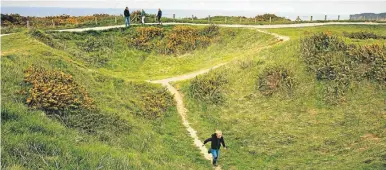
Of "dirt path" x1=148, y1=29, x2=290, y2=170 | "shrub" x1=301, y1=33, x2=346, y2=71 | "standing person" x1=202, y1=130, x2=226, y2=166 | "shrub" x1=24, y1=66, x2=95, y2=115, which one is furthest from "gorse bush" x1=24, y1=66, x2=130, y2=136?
"shrub" x1=301, y1=33, x2=346, y2=71

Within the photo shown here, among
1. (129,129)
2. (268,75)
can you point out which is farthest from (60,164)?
(268,75)

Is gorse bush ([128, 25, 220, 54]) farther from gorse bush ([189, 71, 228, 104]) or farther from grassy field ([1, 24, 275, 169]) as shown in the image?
gorse bush ([189, 71, 228, 104])

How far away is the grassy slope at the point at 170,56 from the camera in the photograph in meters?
36.2

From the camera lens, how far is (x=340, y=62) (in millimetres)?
27875

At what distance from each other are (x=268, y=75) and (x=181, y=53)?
1576cm

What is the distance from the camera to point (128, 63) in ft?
127

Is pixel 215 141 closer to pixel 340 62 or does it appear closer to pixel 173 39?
pixel 340 62

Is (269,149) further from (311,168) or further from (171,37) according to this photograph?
(171,37)

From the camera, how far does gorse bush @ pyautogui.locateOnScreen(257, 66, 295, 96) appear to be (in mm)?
27002

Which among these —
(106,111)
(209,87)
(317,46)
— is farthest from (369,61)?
(106,111)

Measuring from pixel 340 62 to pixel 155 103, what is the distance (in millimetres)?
15655

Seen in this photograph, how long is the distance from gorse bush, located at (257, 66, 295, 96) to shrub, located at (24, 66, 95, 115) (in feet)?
45.2

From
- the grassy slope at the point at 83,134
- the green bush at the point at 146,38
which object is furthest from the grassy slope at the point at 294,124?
the green bush at the point at 146,38

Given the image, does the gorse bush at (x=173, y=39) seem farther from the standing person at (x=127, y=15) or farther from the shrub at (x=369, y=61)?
the shrub at (x=369, y=61)
